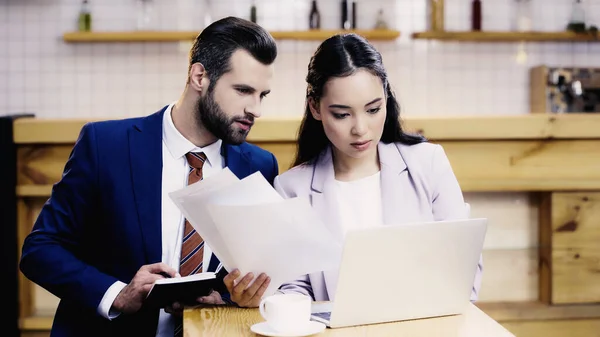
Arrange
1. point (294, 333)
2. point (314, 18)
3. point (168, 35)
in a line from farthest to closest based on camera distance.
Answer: point (314, 18)
point (168, 35)
point (294, 333)

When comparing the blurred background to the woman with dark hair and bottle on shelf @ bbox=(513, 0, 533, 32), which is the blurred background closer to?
bottle on shelf @ bbox=(513, 0, 533, 32)

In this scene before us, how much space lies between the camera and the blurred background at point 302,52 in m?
4.86

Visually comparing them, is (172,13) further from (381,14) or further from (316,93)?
(316,93)

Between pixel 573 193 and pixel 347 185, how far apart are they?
1668mm

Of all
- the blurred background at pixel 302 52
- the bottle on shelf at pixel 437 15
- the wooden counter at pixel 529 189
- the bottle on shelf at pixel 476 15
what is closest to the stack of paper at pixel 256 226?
the wooden counter at pixel 529 189

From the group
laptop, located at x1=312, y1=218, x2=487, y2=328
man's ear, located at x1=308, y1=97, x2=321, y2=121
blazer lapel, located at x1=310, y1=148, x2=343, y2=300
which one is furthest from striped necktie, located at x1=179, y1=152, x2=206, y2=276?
laptop, located at x1=312, y1=218, x2=487, y2=328

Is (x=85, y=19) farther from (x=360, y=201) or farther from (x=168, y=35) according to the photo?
(x=360, y=201)

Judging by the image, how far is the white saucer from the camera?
1.41 meters

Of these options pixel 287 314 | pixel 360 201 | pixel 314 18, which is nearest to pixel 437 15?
pixel 314 18

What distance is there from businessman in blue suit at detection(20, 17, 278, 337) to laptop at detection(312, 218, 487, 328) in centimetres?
57

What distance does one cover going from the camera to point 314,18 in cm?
484

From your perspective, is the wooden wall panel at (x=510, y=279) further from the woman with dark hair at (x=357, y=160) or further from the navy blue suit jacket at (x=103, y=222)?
the navy blue suit jacket at (x=103, y=222)

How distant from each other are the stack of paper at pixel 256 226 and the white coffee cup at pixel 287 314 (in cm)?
13

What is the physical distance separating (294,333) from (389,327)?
0.19 metres
